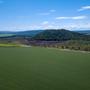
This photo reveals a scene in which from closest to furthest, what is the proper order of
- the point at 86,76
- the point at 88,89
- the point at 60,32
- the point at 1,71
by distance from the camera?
the point at 88,89
the point at 86,76
the point at 1,71
the point at 60,32

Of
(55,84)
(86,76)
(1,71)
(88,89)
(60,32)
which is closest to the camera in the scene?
(88,89)

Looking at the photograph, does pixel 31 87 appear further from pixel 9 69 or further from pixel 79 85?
pixel 9 69

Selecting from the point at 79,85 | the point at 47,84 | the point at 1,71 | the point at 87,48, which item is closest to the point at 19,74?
the point at 1,71

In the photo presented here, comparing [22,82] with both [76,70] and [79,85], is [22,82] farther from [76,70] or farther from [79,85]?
[76,70]

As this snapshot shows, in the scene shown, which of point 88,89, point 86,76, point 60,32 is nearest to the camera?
point 88,89

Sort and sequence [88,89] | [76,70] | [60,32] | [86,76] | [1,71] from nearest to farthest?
[88,89], [86,76], [1,71], [76,70], [60,32]

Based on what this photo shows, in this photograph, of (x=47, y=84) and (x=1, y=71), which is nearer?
(x=47, y=84)

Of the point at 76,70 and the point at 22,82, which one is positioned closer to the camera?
the point at 22,82

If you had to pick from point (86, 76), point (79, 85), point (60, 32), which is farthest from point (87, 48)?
point (60, 32)
